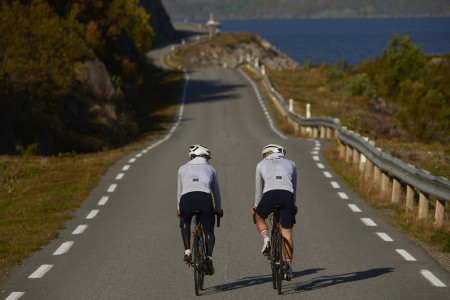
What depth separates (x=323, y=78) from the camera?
77188 mm

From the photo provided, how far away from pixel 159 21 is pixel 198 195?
142294 mm

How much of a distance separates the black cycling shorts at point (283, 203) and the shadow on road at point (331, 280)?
37.3 inches

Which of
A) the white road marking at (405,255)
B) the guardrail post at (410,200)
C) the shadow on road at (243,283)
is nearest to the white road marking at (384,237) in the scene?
the white road marking at (405,255)

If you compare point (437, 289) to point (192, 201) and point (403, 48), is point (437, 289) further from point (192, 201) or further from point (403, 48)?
point (403, 48)

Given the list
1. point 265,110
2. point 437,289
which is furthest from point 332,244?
point 265,110

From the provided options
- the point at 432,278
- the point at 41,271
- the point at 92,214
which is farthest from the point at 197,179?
the point at 92,214

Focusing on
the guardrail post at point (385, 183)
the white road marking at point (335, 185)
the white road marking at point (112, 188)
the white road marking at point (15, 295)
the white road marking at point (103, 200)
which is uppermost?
the white road marking at point (15, 295)

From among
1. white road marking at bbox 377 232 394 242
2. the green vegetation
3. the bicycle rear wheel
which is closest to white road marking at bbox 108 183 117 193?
white road marking at bbox 377 232 394 242

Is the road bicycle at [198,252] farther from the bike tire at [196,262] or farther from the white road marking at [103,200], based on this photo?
the white road marking at [103,200]

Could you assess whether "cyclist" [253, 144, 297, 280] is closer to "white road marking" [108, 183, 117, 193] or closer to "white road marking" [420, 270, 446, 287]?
"white road marking" [420, 270, 446, 287]

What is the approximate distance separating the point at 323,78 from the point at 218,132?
1465 inches

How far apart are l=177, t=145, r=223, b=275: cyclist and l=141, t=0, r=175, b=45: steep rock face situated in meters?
132

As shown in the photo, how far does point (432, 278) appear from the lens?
37.1 feet

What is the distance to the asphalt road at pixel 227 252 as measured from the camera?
10.8 m
